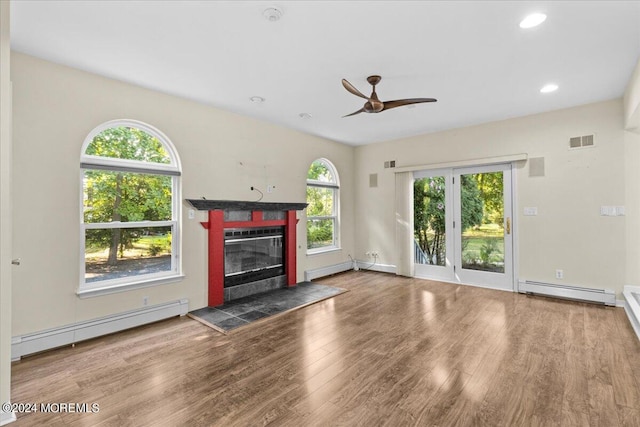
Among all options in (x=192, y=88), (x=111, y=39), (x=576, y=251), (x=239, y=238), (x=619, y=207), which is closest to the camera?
(x=111, y=39)

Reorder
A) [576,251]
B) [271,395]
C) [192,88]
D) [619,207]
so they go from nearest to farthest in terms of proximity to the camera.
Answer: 1. [271,395]
2. [192,88]
3. [619,207]
4. [576,251]

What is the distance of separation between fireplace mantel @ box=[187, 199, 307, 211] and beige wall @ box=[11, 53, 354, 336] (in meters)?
0.14

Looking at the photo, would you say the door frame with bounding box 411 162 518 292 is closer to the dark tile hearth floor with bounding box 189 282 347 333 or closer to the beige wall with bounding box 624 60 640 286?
the beige wall with bounding box 624 60 640 286

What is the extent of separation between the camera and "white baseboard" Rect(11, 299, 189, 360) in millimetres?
2738

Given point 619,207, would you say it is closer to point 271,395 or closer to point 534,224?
point 534,224

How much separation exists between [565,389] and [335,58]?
341 cm

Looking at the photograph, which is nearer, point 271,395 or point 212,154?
point 271,395

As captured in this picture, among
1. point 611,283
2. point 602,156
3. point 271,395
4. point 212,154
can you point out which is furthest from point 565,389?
point 212,154

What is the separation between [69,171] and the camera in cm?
303

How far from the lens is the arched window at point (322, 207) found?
5961 mm

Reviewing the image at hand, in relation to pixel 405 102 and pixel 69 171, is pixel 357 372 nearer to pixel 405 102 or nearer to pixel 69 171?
pixel 405 102

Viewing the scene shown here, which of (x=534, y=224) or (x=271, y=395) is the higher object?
(x=534, y=224)

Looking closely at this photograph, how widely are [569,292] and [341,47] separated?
4.70 metres

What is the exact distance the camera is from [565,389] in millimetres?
2215
